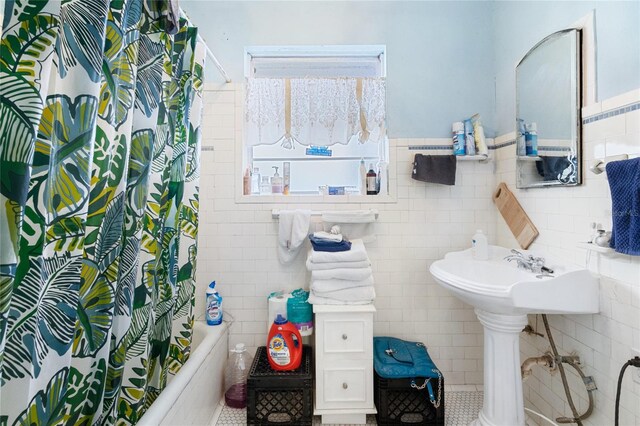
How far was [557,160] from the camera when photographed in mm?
1538

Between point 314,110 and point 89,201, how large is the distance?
4.84 feet

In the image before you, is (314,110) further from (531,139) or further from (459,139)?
(531,139)

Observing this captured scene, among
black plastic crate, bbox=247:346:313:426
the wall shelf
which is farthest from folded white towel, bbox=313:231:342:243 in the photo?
the wall shelf

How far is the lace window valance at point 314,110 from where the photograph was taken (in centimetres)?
204

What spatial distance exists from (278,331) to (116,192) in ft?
3.80

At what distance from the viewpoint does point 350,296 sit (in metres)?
1.76

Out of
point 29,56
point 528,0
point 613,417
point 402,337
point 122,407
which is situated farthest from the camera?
point 402,337

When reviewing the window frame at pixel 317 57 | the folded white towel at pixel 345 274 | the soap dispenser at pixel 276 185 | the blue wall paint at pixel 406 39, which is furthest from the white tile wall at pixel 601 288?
the soap dispenser at pixel 276 185

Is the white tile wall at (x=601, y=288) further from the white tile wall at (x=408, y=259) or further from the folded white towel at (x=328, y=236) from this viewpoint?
the folded white towel at (x=328, y=236)

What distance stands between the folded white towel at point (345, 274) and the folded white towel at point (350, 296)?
7cm

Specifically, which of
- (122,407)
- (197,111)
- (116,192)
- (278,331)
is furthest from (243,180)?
(122,407)

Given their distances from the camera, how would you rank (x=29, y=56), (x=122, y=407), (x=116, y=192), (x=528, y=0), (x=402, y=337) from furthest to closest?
(x=402, y=337) → (x=528, y=0) → (x=122, y=407) → (x=116, y=192) → (x=29, y=56)

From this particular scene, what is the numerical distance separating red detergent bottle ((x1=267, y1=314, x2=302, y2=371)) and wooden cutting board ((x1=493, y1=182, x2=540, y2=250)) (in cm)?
139

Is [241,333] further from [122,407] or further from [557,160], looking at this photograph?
[557,160]
